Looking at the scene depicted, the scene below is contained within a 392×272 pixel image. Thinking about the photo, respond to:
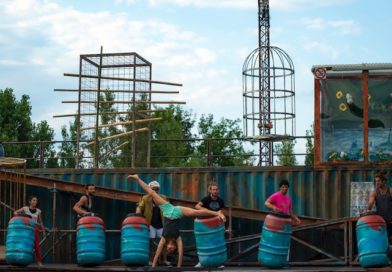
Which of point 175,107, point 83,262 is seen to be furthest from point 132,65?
point 175,107

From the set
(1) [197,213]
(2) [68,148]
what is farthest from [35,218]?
(2) [68,148]

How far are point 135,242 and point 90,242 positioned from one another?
918mm

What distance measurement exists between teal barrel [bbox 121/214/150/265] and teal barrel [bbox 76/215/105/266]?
60 cm

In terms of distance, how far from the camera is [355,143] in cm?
1669

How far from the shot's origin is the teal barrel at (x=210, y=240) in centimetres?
1372

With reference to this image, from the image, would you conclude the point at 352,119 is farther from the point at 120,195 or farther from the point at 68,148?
the point at 68,148

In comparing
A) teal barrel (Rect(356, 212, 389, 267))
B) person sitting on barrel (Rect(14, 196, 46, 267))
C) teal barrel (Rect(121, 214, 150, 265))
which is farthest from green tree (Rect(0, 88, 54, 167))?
teal barrel (Rect(356, 212, 389, 267))

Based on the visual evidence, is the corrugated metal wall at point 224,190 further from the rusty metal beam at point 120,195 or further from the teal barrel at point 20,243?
the teal barrel at point 20,243

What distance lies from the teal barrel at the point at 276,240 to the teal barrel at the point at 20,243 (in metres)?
4.13

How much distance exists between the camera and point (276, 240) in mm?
13805

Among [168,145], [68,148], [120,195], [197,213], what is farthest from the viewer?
[68,148]

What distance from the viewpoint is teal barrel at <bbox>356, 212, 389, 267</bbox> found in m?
Answer: 13.4

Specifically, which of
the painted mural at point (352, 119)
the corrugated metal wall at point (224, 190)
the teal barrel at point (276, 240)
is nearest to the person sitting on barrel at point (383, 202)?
the teal barrel at point (276, 240)

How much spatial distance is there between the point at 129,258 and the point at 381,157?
5778mm
